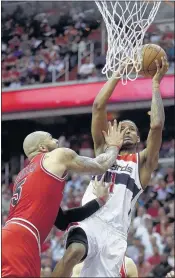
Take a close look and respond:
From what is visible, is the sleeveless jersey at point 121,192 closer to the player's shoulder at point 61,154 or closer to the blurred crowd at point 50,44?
the player's shoulder at point 61,154

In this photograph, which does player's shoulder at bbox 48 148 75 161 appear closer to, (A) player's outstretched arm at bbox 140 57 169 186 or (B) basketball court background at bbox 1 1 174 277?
(A) player's outstretched arm at bbox 140 57 169 186

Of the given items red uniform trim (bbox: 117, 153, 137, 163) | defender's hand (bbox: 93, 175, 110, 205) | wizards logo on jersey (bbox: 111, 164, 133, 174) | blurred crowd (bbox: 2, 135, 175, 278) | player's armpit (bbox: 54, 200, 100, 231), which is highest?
red uniform trim (bbox: 117, 153, 137, 163)

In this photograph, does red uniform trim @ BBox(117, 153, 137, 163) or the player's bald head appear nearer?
the player's bald head

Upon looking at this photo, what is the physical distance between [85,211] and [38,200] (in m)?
0.87

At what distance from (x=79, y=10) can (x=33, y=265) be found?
14.3 metres

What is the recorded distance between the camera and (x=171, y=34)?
1673 cm

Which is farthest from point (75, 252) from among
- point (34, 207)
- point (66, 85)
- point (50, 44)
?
point (50, 44)

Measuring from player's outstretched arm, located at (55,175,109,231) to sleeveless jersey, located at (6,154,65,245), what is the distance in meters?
0.64

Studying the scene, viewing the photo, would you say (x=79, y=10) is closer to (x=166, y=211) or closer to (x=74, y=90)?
(x=74, y=90)

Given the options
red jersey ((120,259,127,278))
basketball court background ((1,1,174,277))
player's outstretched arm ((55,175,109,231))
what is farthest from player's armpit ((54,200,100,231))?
basketball court background ((1,1,174,277))

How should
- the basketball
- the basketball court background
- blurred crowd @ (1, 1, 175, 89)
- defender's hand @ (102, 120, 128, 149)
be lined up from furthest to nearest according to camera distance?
blurred crowd @ (1, 1, 175, 89), the basketball court background, the basketball, defender's hand @ (102, 120, 128, 149)

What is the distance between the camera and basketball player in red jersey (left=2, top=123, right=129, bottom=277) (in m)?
5.34

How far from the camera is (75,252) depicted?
19.5ft

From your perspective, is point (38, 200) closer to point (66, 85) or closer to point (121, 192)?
point (121, 192)
